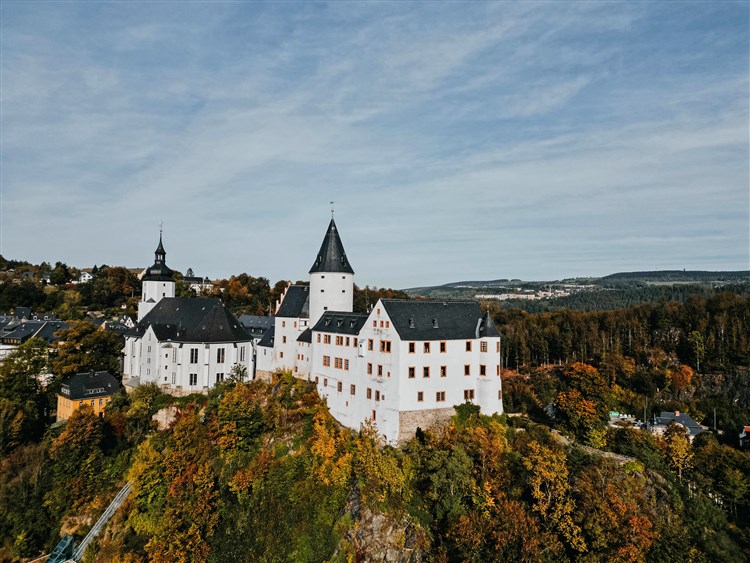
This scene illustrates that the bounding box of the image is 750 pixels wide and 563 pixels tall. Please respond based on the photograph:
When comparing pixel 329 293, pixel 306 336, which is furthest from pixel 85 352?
pixel 329 293

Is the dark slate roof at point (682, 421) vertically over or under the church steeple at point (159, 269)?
under

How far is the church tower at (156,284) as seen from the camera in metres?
72.7

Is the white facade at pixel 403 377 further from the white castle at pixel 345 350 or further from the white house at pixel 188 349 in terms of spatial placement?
the white house at pixel 188 349

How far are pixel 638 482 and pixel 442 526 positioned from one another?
1574 cm

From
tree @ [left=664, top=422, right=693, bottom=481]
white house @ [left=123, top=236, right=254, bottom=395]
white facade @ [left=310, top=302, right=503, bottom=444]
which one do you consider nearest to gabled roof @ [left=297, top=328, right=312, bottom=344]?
white facade @ [left=310, top=302, right=503, bottom=444]

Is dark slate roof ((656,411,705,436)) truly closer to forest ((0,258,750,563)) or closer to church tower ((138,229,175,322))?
forest ((0,258,750,563))

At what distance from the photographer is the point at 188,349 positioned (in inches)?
2303

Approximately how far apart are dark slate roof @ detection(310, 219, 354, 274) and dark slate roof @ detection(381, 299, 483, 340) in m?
11.5

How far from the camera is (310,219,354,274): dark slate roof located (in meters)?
55.8

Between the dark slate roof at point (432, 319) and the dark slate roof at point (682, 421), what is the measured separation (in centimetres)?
2593

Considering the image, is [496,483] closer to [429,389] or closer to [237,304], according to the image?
[429,389]

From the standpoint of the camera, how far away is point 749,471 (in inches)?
1791

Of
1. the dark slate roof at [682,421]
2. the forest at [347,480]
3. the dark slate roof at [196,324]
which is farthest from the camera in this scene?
the dark slate roof at [196,324]

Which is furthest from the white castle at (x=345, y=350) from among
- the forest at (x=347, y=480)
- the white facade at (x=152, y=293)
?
the white facade at (x=152, y=293)
